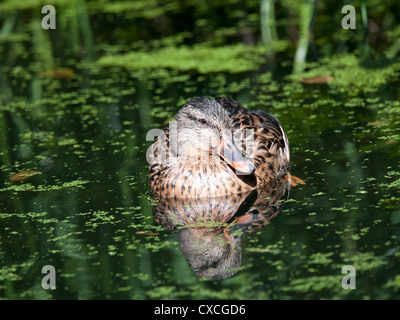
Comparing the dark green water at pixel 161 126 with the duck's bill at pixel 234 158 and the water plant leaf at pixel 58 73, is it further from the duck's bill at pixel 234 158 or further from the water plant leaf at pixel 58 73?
the duck's bill at pixel 234 158

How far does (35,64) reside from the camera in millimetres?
9875

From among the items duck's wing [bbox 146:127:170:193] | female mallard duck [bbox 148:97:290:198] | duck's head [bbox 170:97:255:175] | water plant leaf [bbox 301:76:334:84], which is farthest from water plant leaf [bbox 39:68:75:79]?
duck's head [bbox 170:97:255:175]

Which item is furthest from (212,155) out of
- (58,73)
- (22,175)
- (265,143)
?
(58,73)

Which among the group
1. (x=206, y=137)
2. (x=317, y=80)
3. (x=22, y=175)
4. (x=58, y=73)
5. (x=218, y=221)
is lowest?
(x=218, y=221)

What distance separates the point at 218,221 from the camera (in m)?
5.21

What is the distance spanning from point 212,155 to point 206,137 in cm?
16

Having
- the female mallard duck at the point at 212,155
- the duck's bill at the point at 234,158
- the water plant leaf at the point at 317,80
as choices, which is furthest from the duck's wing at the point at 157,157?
the water plant leaf at the point at 317,80

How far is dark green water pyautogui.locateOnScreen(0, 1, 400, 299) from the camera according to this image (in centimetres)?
441

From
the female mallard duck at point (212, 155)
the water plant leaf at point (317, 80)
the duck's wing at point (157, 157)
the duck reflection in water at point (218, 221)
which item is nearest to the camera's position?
the duck reflection in water at point (218, 221)

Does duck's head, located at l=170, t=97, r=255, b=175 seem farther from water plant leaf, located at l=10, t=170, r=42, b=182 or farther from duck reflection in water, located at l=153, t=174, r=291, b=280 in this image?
water plant leaf, located at l=10, t=170, r=42, b=182

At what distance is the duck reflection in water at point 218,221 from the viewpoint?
4.57 m

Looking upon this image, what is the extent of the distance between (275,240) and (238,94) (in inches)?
137

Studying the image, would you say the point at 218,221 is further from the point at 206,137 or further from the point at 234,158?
the point at 206,137
